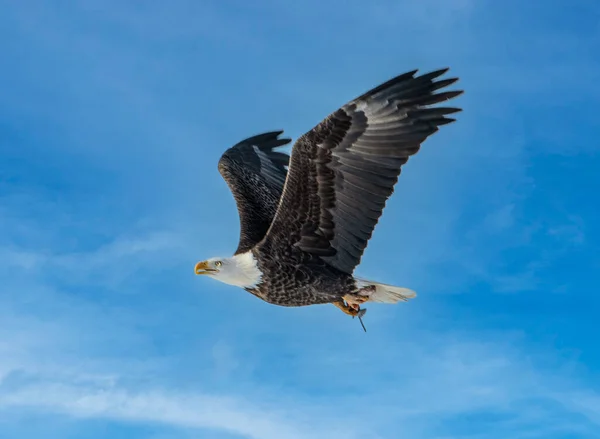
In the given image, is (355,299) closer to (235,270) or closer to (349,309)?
(349,309)

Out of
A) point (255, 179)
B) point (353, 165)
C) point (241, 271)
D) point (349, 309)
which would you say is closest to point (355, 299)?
Answer: point (349, 309)

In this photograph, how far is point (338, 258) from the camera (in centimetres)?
1033

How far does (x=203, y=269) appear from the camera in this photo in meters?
10.9

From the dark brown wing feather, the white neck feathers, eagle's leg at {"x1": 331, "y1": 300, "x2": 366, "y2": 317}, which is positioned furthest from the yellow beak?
eagle's leg at {"x1": 331, "y1": 300, "x2": 366, "y2": 317}

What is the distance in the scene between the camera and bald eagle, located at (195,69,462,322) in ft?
30.8

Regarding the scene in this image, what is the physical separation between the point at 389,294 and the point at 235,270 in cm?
231

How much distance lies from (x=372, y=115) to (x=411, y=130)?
535mm

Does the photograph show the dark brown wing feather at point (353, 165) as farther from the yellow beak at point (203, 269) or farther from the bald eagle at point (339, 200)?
the yellow beak at point (203, 269)

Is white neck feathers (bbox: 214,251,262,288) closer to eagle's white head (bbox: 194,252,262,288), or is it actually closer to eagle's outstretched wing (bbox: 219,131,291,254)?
eagle's white head (bbox: 194,252,262,288)

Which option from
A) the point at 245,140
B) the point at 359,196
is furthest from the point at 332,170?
the point at 245,140

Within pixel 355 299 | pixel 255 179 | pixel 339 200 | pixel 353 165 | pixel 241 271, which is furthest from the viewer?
pixel 255 179

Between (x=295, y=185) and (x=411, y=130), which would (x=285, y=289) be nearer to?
(x=295, y=185)

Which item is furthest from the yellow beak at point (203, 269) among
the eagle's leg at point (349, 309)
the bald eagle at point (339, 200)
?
the eagle's leg at point (349, 309)

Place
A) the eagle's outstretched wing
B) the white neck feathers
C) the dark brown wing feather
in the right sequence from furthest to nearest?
the eagle's outstretched wing
the white neck feathers
the dark brown wing feather
